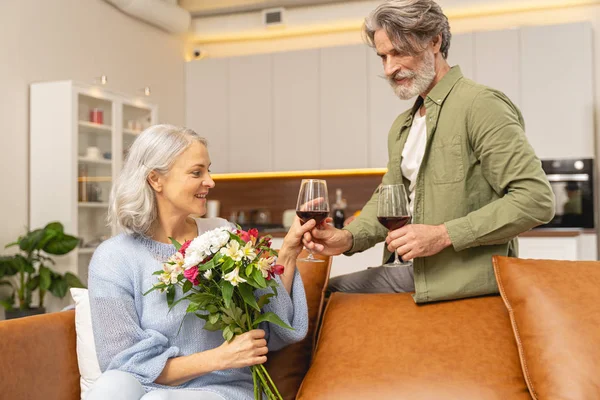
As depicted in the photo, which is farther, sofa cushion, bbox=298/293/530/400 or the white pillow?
the white pillow

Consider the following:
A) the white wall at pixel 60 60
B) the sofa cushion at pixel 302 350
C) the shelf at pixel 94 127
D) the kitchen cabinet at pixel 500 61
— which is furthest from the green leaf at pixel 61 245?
the kitchen cabinet at pixel 500 61

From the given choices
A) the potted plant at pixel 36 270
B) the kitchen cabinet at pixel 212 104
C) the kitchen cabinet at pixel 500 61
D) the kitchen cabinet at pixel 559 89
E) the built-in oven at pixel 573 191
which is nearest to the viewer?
the potted plant at pixel 36 270

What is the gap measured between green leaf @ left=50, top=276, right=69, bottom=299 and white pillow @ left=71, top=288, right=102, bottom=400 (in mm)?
2708

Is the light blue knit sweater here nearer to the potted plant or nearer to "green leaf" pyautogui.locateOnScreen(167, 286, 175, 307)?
"green leaf" pyautogui.locateOnScreen(167, 286, 175, 307)

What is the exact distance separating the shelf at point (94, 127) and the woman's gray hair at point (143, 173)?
10.7 feet

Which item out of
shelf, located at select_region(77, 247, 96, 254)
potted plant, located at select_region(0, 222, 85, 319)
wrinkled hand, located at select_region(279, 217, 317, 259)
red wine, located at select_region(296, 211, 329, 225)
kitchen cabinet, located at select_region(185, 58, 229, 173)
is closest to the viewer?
red wine, located at select_region(296, 211, 329, 225)

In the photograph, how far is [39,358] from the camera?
1895 mm

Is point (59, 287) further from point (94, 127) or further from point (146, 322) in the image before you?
point (146, 322)

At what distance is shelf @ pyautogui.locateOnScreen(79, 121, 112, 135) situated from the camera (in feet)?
16.9

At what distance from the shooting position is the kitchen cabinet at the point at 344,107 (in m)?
6.52

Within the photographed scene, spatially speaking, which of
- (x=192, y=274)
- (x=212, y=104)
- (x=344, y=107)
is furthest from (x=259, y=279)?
(x=212, y=104)

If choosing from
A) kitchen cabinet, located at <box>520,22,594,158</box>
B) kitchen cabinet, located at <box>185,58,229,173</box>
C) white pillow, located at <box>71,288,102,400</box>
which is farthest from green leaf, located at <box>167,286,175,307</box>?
kitchen cabinet, located at <box>185,58,229,173</box>

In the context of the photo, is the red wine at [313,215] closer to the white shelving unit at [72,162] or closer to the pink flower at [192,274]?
the pink flower at [192,274]

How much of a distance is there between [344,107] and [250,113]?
101 centimetres
